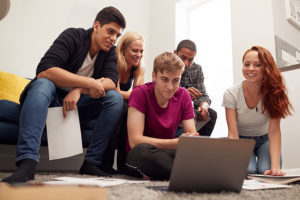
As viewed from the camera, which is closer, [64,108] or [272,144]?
[64,108]

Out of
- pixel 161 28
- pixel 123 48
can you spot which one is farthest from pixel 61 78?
pixel 161 28

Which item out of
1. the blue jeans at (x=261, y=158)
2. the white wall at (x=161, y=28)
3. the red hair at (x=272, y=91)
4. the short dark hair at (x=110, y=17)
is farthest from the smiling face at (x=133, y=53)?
the white wall at (x=161, y=28)

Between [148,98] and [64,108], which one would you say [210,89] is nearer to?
[148,98]

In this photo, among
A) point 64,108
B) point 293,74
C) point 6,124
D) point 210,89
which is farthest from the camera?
point 210,89

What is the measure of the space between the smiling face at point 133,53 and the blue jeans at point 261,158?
2.87 feet

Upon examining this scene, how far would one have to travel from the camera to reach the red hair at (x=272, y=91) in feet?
4.67

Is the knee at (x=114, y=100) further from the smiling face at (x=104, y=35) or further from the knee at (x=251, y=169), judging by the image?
the knee at (x=251, y=169)

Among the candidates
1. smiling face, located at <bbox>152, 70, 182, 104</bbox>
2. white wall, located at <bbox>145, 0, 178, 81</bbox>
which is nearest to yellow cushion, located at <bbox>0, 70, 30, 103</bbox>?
smiling face, located at <bbox>152, 70, 182, 104</bbox>

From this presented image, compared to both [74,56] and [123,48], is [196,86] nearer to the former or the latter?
[123,48]

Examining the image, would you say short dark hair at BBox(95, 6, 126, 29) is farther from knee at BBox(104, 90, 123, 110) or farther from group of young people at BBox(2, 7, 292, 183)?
knee at BBox(104, 90, 123, 110)

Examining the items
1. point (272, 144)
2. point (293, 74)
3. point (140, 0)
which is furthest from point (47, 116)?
point (140, 0)

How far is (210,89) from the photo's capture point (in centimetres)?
284

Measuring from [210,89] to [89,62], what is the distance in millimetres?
1753

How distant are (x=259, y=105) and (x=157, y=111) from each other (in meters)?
0.66
